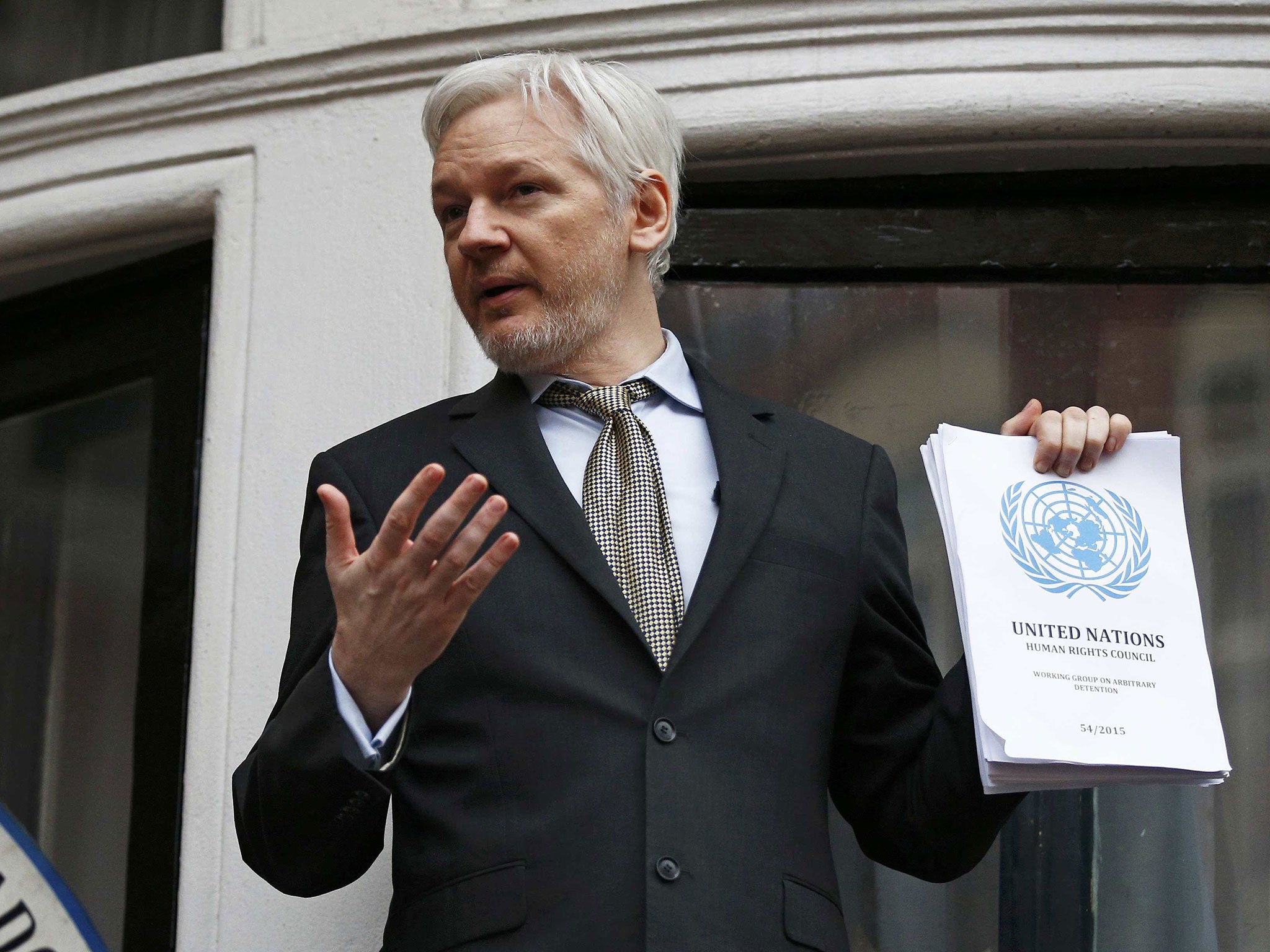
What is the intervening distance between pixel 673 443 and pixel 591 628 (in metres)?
0.38

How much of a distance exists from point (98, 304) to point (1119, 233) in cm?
217

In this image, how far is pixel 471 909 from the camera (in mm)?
1916

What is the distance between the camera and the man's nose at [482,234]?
228 centimetres

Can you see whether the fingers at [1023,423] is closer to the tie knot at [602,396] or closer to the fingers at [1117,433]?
the fingers at [1117,433]

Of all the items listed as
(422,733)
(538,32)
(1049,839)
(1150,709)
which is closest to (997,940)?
(1049,839)

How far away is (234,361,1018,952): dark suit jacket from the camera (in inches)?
74.7

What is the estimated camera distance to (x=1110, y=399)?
300 cm

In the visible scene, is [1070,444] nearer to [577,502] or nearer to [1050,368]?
[577,502]

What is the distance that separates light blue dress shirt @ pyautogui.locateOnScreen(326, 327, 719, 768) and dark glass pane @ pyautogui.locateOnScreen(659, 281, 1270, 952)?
69 centimetres

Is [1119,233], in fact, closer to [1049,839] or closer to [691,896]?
[1049,839]

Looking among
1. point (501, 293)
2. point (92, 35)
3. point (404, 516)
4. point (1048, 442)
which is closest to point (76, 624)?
point (92, 35)

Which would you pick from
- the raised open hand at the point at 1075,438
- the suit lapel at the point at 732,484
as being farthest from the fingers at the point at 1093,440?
the suit lapel at the point at 732,484

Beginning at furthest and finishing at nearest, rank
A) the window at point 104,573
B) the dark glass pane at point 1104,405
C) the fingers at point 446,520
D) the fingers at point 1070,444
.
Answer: the window at point 104,573
the dark glass pane at point 1104,405
the fingers at point 1070,444
the fingers at point 446,520

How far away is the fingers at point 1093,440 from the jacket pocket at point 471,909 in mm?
903
